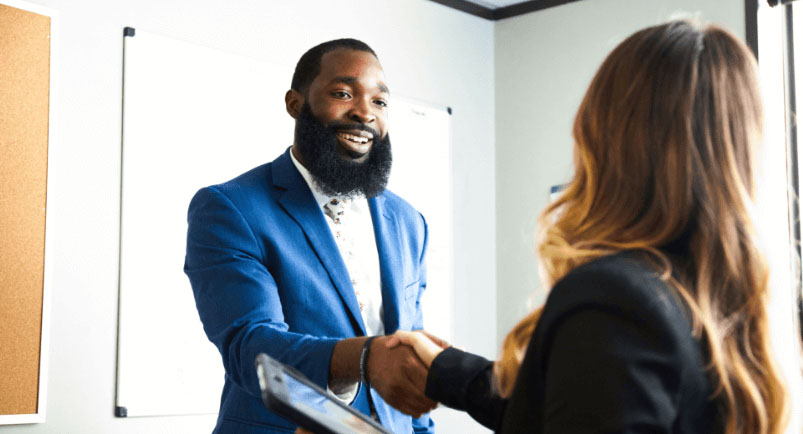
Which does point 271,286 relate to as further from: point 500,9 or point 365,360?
point 500,9

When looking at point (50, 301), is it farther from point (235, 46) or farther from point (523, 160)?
point (523, 160)

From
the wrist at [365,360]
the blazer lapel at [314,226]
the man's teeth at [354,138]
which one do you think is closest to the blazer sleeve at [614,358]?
the wrist at [365,360]

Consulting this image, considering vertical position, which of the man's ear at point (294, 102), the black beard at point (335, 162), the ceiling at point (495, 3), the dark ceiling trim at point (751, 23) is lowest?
the black beard at point (335, 162)

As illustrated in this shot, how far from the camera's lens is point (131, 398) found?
10.5ft

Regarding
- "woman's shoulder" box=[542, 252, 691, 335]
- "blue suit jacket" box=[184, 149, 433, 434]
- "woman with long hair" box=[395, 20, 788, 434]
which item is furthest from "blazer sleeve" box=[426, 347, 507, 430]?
"blue suit jacket" box=[184, 149, 433, 434]

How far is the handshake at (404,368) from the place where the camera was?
144cm

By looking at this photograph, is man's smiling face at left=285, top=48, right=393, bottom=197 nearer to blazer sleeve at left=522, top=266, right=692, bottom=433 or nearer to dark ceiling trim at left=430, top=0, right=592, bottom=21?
blazer sleeve at left=522, top=266, right=692, bottom=433

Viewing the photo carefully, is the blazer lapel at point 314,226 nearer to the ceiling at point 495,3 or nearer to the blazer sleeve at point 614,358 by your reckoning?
the blazer sleeve at point 614,358

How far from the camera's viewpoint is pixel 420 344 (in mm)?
1453

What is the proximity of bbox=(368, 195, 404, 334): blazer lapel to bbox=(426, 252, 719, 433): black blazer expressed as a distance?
3.62ft

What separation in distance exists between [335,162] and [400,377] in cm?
69

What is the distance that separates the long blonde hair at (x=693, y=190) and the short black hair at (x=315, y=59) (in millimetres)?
1273

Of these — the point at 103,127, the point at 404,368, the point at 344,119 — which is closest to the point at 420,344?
the point at 404,368

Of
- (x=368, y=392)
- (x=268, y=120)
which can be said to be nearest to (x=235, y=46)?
(x=268, y=120)
